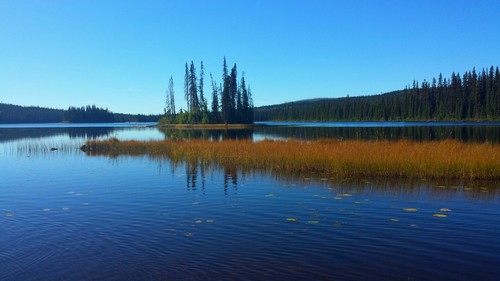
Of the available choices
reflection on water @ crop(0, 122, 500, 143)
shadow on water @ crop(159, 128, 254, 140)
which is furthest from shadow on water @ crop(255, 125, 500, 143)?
shadow on water @ crop(159, 128, 254, 140)

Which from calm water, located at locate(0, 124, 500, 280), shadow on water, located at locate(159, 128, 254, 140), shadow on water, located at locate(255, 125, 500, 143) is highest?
shadow on water, located at locate(159, 128, 254, 140)

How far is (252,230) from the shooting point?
1090 centimetres

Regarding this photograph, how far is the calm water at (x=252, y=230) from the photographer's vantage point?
26.5 ft

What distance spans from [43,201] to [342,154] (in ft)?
50.7

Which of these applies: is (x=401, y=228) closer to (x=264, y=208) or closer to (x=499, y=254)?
(x=499, y=254)

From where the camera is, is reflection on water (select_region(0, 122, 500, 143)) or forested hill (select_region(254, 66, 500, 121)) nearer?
reflection on water (select_region(0, 122, 500, 143))

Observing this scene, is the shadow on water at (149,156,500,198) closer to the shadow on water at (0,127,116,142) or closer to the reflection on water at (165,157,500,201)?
the reflection on water at (165,157,500,201)

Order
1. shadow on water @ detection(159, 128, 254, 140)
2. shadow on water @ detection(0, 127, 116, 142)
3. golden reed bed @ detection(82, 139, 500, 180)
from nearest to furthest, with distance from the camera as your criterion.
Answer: golden reed bed @ detection(82, 139, 500, 180)
shadow on water @ detection(159, 128, 254, 140)
shadow on water @ detection(0, 127, 116, 142)

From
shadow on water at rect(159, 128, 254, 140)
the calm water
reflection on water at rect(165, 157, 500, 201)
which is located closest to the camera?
the calm water

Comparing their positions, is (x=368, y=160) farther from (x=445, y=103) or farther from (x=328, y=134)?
(x=445, y=103)

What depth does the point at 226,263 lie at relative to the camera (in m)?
8.42

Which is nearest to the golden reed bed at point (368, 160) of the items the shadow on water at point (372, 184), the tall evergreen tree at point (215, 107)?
the shadow on water at point (372, 184)

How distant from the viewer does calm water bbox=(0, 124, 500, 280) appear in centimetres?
809

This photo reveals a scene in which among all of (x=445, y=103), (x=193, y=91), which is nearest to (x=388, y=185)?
(x=193, y=91)
